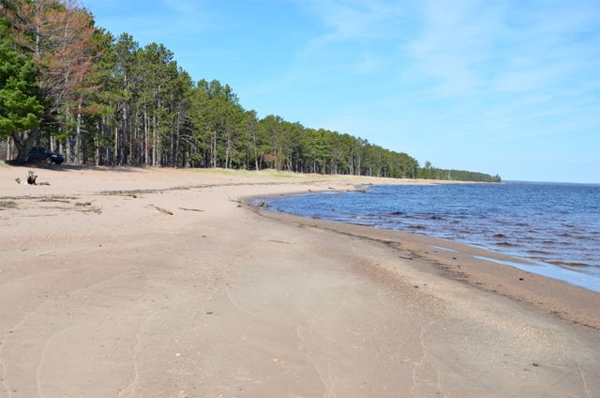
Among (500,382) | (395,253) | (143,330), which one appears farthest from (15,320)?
(395,253)

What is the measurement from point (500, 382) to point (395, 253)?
820 centimetres

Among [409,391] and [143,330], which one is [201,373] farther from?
[409,391]

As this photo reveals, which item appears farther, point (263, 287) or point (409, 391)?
point (263, 287)

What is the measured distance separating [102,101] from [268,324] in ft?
151

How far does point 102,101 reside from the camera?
4547cm

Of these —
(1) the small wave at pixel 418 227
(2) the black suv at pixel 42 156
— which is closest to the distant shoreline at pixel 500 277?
(1) the small wave at pixel 418 227

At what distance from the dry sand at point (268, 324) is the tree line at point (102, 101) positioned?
27.9 m

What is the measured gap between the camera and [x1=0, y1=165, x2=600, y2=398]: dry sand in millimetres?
3775

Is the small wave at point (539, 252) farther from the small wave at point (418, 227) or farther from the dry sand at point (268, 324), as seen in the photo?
the small wave at point (418, 227)

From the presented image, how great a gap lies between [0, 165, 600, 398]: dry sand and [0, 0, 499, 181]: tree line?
2790 centimetres

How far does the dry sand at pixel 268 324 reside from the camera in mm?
3775

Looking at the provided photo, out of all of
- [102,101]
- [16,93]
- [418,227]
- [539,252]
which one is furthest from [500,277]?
[102,101]

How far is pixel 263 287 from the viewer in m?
6.86

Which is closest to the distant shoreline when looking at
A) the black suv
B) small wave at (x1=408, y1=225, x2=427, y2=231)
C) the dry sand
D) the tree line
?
Result: the dry sand
